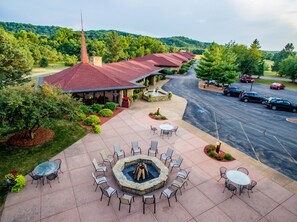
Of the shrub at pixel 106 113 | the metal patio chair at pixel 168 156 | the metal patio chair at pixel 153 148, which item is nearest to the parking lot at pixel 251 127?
the metal patio chair at pixel 168 156

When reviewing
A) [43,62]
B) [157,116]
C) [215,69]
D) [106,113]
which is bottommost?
[43,62]

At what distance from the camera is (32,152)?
13141 mm

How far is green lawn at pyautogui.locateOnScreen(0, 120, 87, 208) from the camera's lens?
11383 millimetres

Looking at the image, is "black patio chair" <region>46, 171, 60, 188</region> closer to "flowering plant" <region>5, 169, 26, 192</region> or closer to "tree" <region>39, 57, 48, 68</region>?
"flowering plant" <region>5, 169, 26, 192</region>

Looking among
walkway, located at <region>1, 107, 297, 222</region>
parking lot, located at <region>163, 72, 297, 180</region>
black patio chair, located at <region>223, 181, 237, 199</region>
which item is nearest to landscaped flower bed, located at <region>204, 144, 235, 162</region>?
walkway, located at <region>1, 107, 297, 222</region>

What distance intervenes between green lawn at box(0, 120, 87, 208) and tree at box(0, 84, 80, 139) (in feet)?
3.53

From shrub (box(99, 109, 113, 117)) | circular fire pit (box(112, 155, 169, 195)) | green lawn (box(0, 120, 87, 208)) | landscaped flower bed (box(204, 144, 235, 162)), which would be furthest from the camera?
shrub (box(99, 109, 113, 117))

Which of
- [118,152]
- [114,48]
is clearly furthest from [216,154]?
[114,48]

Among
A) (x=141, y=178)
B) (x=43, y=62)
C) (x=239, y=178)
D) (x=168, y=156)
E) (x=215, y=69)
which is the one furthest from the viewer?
(x=43, y=62)

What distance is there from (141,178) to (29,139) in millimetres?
10045

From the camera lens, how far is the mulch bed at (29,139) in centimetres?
1407

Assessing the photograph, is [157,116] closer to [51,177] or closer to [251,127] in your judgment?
[251,127]

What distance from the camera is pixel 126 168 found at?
11719 mm

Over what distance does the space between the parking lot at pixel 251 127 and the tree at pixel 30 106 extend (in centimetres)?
1330
